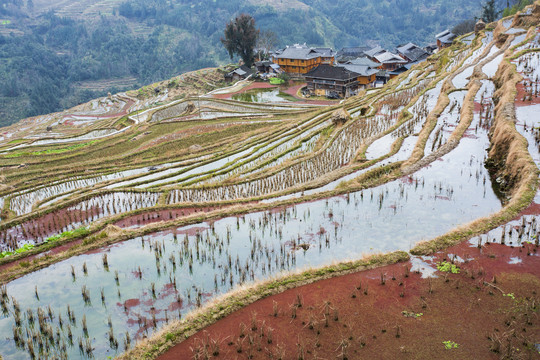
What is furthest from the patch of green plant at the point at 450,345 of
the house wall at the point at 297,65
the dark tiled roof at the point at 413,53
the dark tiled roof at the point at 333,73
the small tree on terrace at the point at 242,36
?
the small tree on terrace at the point at 242,36

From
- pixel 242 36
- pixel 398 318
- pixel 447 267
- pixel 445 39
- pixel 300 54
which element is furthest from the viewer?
pixel 242 36

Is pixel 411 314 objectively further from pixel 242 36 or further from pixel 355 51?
pixel 355 51

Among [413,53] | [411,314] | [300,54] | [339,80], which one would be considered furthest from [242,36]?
[411,314]

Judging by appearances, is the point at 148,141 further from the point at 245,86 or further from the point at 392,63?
the point at 392,63

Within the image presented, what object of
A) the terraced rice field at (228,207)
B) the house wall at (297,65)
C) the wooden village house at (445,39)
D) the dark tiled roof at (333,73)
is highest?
the wooden village house at (445,39)

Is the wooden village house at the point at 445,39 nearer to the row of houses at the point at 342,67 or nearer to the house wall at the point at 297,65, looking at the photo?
the row of houses at the point at 342,67

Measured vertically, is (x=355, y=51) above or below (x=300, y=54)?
above
